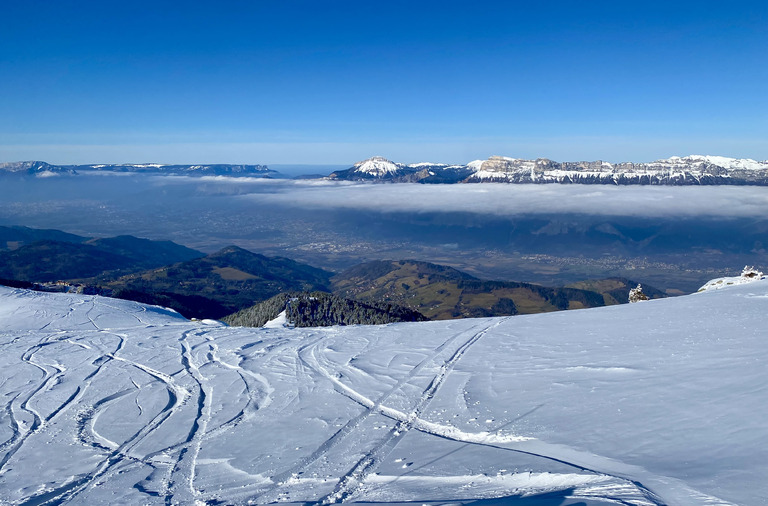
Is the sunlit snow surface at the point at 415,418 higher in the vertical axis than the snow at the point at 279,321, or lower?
higher

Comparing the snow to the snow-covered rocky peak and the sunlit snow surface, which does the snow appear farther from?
the snow-covered rocky peak

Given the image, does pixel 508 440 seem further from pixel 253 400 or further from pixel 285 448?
pixel 253 400

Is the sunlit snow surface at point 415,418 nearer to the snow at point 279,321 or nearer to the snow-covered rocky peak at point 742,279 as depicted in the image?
the snow-covered rocky peak at point 742,279

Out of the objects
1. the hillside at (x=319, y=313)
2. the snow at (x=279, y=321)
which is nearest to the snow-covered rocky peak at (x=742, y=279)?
the hillside at (x=319, y=313)

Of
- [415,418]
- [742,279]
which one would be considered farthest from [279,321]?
[415,418]

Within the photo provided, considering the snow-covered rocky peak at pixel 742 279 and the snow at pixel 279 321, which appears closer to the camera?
the snow-covered rocky peak at pixel 742 279

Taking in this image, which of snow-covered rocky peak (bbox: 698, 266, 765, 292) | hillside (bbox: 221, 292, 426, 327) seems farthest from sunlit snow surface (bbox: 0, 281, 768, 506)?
hillside (bbox: 221, 292, 426, 327)

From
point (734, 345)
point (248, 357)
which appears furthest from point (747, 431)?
point (248, 357)
